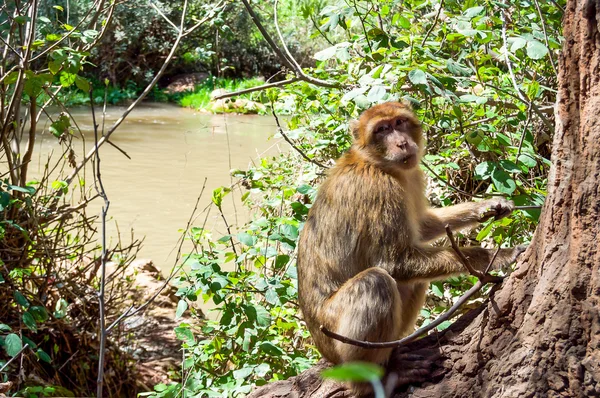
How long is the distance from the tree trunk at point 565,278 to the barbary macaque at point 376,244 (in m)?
0.68

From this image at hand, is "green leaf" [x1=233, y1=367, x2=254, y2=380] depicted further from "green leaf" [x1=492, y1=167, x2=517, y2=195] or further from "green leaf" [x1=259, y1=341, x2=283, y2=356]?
"green leaf" [x1=492, y1=167, x2=517, y2=195]

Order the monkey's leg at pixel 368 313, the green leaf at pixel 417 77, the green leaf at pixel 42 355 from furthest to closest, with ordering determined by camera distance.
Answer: the green leaf at pixel 42 355, the green leaf at pixel 417 77, the monkey's leg at pixel 368 313

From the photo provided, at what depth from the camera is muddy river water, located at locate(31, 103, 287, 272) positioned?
36.4ft

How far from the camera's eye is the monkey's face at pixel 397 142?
13.9 feet

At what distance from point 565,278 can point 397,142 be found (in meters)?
1.83

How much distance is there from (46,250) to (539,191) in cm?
414

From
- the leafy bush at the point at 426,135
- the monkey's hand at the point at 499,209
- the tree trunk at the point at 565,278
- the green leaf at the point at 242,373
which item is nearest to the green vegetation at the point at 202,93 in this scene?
the leafy bush at the point at 426,135

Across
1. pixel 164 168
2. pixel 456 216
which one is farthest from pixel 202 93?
pixel 456 216

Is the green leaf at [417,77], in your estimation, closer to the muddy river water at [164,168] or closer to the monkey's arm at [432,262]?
the monkey's arm at [432,262]

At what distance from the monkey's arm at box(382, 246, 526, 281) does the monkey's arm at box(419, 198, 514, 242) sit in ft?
1.00

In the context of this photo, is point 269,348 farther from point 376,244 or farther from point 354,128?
point 354,128

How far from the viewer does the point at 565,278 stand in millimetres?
2594

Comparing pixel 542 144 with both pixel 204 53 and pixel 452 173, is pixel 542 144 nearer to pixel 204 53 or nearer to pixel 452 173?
pixel 452 173

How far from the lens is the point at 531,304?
2746 millimetres
